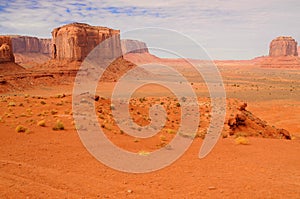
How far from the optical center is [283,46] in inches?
6688

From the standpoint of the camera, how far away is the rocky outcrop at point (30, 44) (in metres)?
128

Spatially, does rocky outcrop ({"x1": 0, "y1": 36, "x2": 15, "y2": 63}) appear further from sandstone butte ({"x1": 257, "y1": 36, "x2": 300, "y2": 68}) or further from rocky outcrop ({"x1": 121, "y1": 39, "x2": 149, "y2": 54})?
sandstone butte ({"x1": 257, "y1": 36, "x2": 300, "y2": 68})

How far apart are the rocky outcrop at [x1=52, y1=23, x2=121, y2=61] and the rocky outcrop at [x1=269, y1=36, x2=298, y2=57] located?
12527cm

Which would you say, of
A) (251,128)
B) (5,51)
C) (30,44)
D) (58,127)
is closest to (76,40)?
(5,51)

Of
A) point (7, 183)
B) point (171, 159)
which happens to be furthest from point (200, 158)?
Answer: point (7, 183)

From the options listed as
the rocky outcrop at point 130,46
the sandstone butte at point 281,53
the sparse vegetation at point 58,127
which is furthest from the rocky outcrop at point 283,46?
Result: the sparse vegetation at point 58,127

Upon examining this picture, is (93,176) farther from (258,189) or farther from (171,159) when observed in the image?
(258,189)

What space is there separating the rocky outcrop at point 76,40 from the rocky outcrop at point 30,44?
5984 centimetres

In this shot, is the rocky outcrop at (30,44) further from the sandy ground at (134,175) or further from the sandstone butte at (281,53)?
the sandy ground at (134,175)

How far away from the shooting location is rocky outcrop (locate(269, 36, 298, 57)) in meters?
170

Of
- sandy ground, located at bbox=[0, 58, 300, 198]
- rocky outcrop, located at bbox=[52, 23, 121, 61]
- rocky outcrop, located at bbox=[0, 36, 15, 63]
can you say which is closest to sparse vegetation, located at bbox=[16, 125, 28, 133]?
sandy ground, located at bbox=[0, 58, 300, 198]

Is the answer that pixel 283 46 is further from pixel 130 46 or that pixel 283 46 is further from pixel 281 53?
pixel 130 46

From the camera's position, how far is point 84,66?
227ft

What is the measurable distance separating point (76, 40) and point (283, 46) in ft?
449
